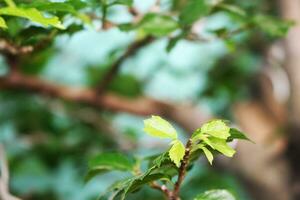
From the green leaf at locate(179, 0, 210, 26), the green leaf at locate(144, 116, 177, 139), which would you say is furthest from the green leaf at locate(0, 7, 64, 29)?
the green leaf at locate(179, 0, 210, 26)

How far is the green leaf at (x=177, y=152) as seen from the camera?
36 cm

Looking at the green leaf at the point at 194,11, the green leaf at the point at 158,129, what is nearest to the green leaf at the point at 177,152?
the green leaf at the point at 158,129

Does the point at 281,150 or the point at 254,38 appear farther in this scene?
the point at 254,38

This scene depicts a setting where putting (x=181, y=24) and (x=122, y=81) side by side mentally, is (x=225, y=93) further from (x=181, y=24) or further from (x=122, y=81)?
(x=181, y=24)

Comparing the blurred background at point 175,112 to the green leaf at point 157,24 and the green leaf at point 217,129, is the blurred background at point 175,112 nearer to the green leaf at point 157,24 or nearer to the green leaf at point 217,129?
the green leaf at point 157,24

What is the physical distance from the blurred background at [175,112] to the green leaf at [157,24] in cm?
35

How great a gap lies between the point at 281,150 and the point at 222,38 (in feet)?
2.03

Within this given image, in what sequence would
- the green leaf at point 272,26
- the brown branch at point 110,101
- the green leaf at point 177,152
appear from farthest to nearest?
the brown branch at point 110,101
the green leaf at point 272,26
the green leaf at point 177,152

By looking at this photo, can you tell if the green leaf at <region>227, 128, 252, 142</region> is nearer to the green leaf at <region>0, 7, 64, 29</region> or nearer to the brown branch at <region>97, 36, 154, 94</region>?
the green leaf at <region>0, 7, 64, 29</region>

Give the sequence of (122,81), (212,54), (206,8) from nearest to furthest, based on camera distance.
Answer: (206,8) < (122,81) < (212,54)

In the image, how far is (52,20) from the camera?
39 centimetres

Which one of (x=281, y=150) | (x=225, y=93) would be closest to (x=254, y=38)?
(x=225, y=93)

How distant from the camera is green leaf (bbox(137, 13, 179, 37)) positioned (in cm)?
58

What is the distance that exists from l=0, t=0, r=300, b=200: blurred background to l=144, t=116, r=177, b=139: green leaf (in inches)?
22.6
